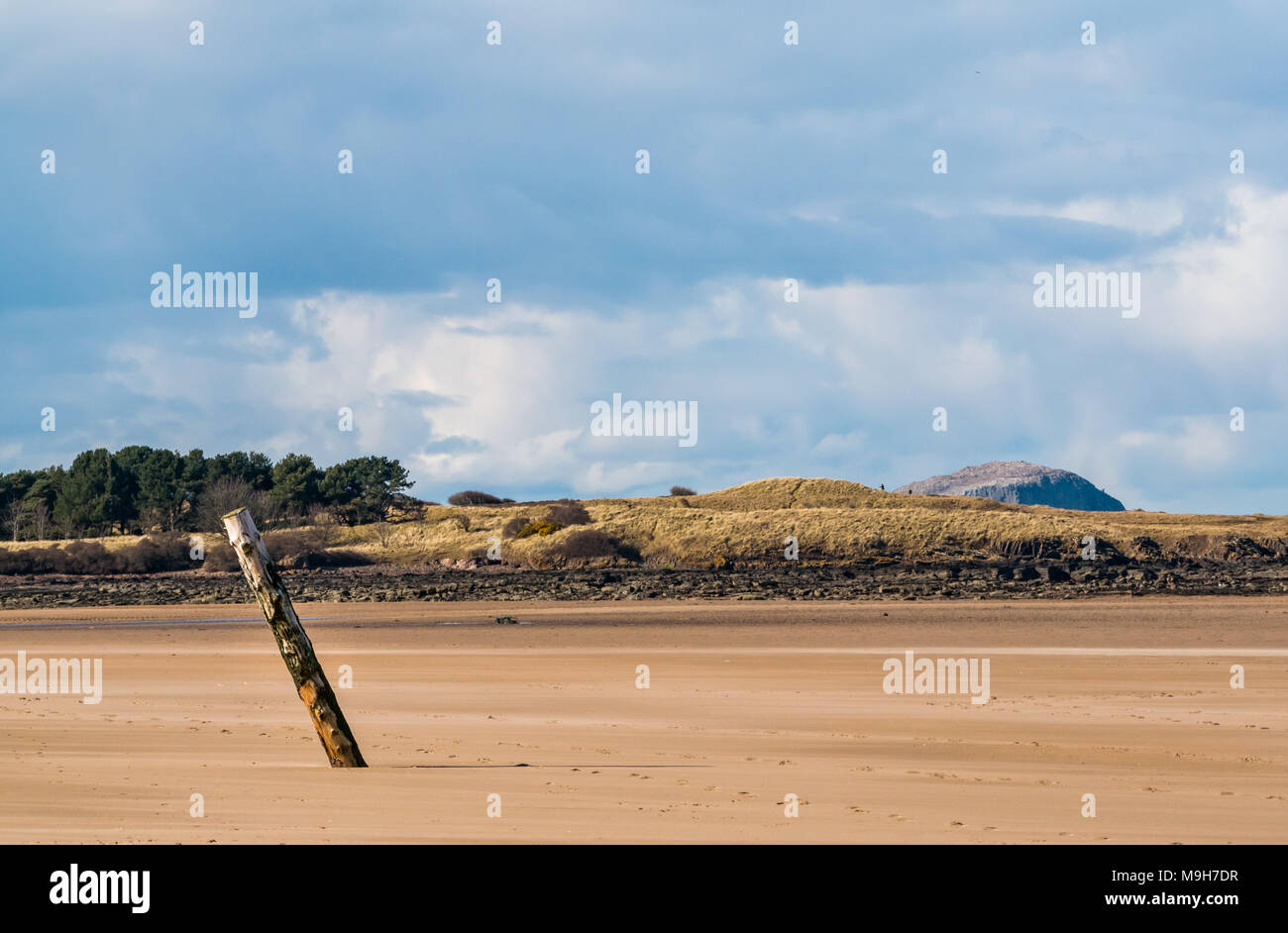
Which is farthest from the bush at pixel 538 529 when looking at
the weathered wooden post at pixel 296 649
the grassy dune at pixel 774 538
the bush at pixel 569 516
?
the weathered wooden post at pixel 296 649

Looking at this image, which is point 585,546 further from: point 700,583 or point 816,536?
point 700,583

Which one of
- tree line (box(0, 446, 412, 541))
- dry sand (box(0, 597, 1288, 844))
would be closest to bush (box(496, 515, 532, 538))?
tree line (box(0, 446, 412, 541))

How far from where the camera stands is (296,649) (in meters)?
12.2

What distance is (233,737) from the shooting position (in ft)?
47.5

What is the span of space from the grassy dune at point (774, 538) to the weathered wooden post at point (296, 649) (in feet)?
173

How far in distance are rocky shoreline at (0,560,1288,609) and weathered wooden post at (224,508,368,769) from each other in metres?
32.7

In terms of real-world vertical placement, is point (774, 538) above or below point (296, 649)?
above

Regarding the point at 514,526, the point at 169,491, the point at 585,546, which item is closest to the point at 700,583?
the point at 585,546

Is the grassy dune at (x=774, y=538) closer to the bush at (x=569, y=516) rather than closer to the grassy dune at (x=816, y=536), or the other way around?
the grassy dune at (x=816, y=536)

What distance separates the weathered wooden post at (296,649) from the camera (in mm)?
→ 12102

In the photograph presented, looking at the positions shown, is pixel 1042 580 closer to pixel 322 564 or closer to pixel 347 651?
pixel 347 651

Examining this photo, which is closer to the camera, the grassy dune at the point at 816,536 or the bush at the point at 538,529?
the grassy dune at the point at 816,536

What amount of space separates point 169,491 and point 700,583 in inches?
2257
